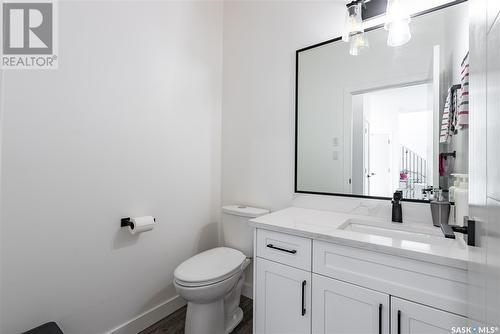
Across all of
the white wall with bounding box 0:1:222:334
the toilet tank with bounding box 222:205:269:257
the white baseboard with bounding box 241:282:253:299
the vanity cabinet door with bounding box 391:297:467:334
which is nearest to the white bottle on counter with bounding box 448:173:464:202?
the vanity cabinet door with bounding box 391:297:467:334

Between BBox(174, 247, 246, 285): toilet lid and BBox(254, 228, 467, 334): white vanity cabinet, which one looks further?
BBox(174, 247, 246, 285): toilet lid

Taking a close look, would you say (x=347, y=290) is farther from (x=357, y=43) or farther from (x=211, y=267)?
(x=357, y=43)

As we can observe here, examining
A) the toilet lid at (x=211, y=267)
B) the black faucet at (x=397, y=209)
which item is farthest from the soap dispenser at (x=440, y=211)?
the toilet lid at (x=211, y=267)

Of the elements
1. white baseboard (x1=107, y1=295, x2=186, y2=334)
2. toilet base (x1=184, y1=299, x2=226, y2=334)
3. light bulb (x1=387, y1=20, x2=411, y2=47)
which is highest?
light bulb (x1=387, y1=20, x2=411, y2=47)

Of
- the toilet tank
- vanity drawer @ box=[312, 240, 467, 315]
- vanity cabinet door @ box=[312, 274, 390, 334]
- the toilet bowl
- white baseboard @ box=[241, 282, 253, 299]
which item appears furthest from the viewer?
white baseboard @ box=[241, 282, 253, 299]

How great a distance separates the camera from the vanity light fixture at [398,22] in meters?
1.27

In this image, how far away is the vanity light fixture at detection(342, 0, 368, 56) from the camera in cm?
138

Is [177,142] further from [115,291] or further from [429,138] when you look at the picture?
[429,138]

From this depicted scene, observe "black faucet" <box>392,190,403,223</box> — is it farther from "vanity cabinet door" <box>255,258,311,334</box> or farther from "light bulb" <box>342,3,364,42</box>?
"light bulb" <box>342,3,364,42</box>

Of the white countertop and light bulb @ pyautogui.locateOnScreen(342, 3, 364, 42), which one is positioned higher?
Result: light bulb @ pyautogui.locateOnScreen(342, 3, 364, 42)

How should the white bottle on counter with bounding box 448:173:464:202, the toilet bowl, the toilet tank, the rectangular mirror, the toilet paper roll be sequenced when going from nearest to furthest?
1. the white bottle on counter with bounding box 448:173:464:202
2. the rectangular mirror
3. the toilet bowl
4. the toilet paper roll
5. the toilet tank

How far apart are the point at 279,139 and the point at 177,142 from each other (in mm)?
783

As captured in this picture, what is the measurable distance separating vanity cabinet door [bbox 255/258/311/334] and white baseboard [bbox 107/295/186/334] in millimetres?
783

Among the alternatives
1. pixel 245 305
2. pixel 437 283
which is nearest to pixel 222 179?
pixel 245 305
